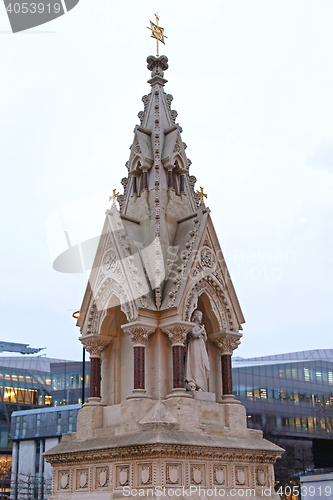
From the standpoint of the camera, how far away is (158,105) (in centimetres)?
1780

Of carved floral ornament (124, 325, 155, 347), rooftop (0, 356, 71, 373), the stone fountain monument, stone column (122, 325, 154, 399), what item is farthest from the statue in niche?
rooftop (0, 356, 71, 373)

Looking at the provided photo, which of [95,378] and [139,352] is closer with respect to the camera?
[139,352]

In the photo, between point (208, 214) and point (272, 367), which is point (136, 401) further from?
point (272, 367)

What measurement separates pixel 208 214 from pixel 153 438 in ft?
21.1

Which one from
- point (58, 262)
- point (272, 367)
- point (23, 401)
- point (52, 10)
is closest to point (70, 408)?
point (23, 401)

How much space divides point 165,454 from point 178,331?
306 centimetres

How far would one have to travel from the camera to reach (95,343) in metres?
15.8

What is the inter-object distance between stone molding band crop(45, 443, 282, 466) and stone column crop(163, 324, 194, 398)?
142 centimetres

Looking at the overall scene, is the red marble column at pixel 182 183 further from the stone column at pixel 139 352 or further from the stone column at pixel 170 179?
the stone column at pixel 139 352

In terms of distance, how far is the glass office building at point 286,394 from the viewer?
7219cm

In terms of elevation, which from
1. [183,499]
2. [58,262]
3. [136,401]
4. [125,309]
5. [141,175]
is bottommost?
[183,499]

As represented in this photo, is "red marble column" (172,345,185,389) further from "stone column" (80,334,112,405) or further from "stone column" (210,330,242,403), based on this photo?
"stone column" (80,334,112,405)

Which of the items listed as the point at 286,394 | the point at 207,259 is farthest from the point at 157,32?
the point at 286,394

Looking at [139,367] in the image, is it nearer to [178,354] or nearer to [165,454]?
[178,354]
